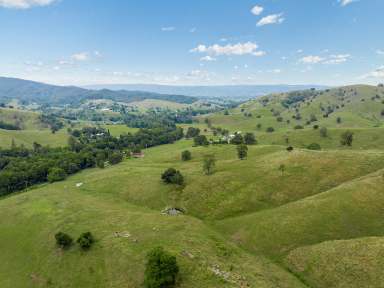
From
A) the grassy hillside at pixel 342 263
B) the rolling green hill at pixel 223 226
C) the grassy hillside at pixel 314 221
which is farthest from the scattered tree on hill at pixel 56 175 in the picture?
the grassy hillside at pixel 342 263

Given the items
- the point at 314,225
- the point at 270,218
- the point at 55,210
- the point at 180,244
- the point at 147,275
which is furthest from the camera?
the point at 55,210

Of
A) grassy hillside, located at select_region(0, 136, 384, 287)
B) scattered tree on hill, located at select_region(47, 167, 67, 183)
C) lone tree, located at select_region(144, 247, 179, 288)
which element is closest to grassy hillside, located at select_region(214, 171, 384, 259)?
grassy hillside, located at select_region(0, 136, 384, 287)

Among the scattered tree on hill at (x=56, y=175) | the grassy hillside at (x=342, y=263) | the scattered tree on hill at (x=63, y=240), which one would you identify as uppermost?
the grassy hillside at (x=342, y=263)

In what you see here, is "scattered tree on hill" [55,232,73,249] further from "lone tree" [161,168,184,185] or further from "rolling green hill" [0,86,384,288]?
"lone tree" [161,168,184,185]

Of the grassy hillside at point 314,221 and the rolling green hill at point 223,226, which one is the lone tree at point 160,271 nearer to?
the rolling green hill at point 223,226

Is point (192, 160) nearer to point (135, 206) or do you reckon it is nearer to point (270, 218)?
point (135, 206)

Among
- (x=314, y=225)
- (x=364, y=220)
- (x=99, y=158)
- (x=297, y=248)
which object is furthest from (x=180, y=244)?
(x=99, y=158)
